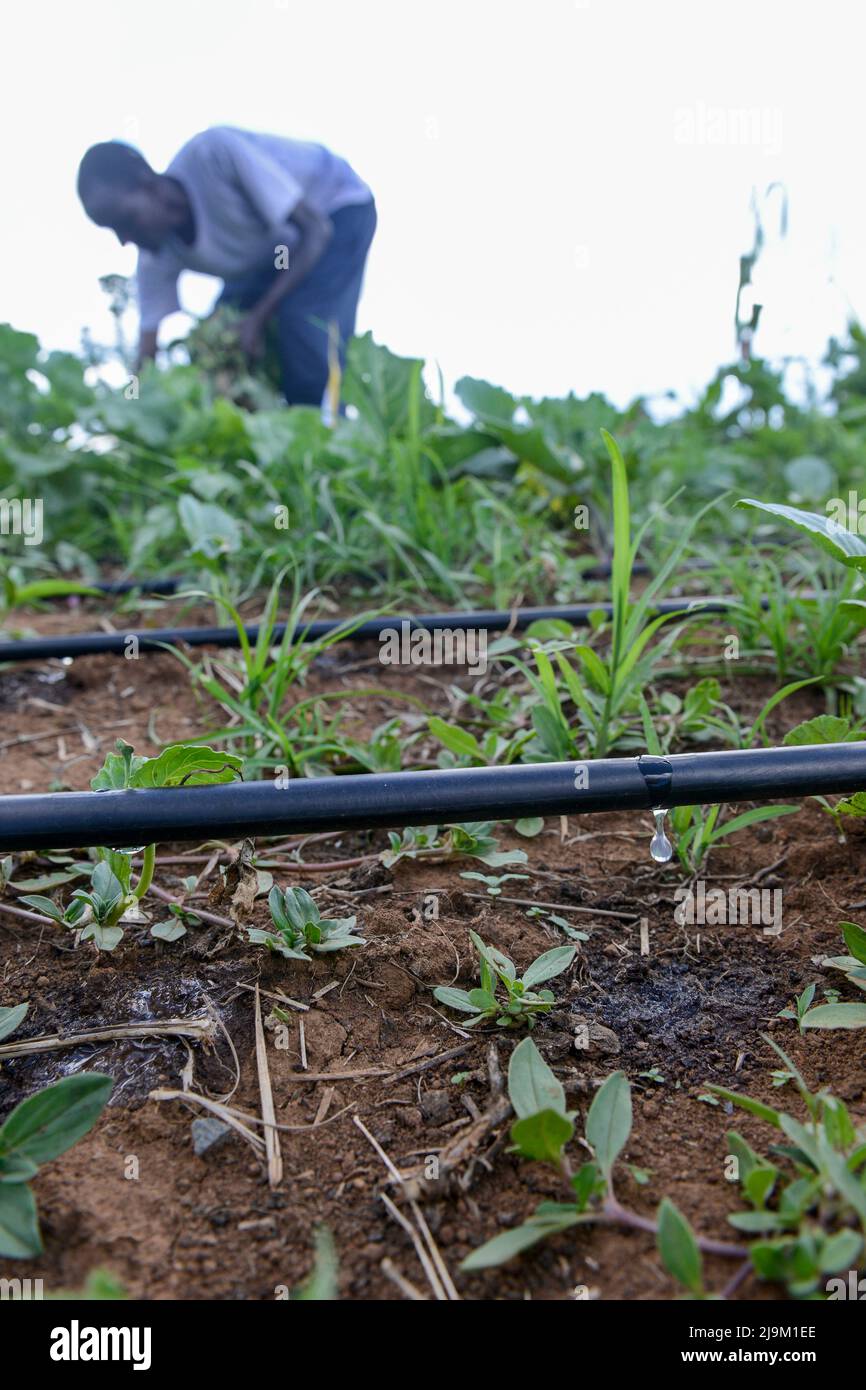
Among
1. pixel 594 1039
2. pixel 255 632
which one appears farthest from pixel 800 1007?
pixel 255 632

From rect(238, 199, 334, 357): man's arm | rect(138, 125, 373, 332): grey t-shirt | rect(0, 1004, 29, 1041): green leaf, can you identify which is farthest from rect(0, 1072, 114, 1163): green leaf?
rect(238, 199, 334, 357): man's arm

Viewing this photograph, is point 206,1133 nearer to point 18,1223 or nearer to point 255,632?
point 18,1223

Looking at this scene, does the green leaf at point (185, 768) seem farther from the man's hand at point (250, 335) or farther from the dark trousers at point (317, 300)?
the man's hand at point (250, 335)

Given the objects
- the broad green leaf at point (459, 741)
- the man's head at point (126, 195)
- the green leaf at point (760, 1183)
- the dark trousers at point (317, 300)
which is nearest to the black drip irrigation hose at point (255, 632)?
the broad green leaf at point (459, 741)

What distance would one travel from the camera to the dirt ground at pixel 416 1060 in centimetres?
67

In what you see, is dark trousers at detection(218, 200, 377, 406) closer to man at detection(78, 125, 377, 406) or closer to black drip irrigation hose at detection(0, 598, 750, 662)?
man at detection(78, 125, 377, 406)

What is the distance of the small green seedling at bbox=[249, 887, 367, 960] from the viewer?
932mm

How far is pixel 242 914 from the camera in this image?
99 centimetres

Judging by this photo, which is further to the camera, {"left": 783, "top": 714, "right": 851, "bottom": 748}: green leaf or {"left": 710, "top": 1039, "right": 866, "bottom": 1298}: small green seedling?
{"left": 783, "top": 714, "right": 851, "bottom": 748}: green leaf

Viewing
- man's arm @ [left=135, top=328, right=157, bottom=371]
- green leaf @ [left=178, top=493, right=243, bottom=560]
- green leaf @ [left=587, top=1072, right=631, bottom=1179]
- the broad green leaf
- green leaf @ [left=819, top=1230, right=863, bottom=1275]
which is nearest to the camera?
green leaf @ [left=819, top=1230, right=863, bottom=1275]

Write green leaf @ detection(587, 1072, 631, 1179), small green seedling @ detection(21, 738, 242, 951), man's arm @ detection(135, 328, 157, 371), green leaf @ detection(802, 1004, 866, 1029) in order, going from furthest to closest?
man's arm @ detection(135, 328, 157, 371), small green seedling @ detection(21, 738, 242, 951), green leaf @ detection(802, 1004, 866, 1029), green leaf @ detection(587, 1072, 631, 1179)

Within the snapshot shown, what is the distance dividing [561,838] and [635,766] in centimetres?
30

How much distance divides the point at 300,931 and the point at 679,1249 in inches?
18.5
